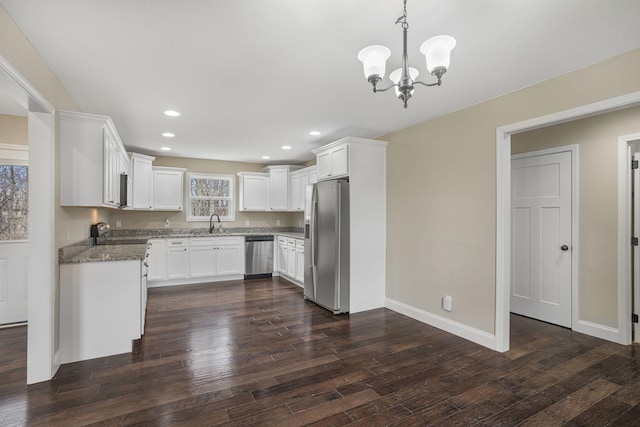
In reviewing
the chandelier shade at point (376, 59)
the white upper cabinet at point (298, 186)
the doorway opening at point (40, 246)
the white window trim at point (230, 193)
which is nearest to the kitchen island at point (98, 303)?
the doorway opening at point (40, 246)

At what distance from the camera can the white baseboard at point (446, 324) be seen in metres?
3.13

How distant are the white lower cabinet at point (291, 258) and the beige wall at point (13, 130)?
3872 millimetres

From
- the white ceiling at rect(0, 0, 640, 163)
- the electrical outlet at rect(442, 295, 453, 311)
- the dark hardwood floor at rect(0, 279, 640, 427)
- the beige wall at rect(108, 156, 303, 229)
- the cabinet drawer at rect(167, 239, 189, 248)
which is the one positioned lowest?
the dark hardwood floor at rect(0, 279, 640, 427)

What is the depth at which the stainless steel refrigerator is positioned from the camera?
4.15 meters

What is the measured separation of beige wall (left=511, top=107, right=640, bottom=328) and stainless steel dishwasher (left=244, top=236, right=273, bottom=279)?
16.0 feet

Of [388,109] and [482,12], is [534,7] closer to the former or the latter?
[482,12]

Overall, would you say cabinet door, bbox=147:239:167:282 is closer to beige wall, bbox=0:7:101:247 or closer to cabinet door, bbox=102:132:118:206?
beige wall, bbox=0:7:101:247

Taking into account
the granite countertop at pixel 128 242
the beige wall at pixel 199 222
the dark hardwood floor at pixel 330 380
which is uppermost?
the beige wall at pixel 199 222

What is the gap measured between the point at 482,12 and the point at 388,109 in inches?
65.8

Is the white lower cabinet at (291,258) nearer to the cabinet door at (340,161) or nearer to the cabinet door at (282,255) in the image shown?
the cabinet door at (282,255)

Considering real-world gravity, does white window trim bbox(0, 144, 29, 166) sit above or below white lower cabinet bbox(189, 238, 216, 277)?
above

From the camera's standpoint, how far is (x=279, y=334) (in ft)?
11.3

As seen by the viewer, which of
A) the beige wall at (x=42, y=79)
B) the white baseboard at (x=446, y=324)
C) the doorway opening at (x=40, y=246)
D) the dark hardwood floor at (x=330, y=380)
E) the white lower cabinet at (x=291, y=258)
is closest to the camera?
the beige wall at (x=42, y=79)

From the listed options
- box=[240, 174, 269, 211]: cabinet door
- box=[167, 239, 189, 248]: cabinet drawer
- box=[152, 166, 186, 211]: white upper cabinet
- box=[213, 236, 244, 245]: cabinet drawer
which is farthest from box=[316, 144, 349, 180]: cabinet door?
box=[152, 166, 186, 211]: white upper cabinet
